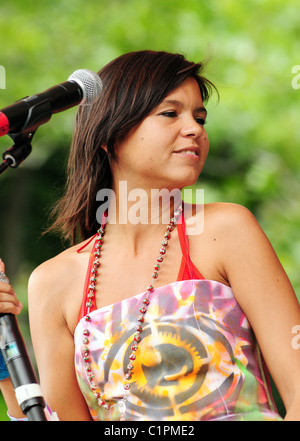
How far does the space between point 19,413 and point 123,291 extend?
16.1 inches

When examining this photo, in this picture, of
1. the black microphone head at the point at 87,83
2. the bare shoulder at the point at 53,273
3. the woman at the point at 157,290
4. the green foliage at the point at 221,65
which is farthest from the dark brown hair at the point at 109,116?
the green foliage at the point at 221,65

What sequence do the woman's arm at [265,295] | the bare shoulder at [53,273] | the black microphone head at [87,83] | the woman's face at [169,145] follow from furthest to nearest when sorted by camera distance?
the bare shoulder at [53,273], the woman's face at [169,145], the woman's arm at [265,295], the black microphone head at [87,83]

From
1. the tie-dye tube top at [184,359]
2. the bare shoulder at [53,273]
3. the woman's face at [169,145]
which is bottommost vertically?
the tie-dye tube top at [184,359]

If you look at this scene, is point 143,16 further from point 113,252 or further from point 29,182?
point 113,252

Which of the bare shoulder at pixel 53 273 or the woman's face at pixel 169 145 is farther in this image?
the bare shoulder at pixel 53 273

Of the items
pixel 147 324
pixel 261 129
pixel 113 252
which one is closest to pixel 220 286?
pixel 147 324

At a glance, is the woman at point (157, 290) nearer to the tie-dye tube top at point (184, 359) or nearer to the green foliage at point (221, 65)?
the tie-dye tube top at point (184, 359)

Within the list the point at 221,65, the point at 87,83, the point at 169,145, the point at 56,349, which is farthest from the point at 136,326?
the point at 221,65

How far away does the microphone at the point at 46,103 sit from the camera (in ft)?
3.90

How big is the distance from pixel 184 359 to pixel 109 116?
677 millimetres

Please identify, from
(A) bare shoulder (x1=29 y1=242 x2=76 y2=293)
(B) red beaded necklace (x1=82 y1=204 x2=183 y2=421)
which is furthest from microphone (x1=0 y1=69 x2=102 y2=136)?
(A) bare shoulder (x1=29 y1=242 x2=76 y2=293)

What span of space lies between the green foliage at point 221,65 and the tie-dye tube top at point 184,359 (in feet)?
9.07

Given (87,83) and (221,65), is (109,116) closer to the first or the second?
(87,83)

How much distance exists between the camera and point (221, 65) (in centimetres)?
436
